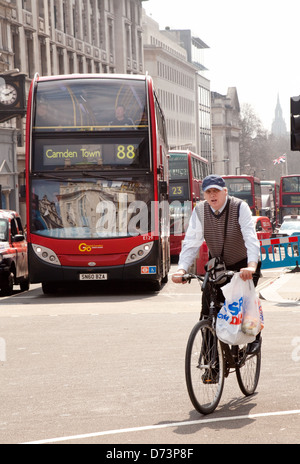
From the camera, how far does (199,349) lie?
276 inches

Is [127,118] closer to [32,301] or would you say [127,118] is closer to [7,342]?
[32,301]

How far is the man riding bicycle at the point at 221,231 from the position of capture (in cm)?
730

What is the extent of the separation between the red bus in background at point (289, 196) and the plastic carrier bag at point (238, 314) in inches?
2312

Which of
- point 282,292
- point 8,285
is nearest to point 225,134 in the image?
point 8,285

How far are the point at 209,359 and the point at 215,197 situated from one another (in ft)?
3.70

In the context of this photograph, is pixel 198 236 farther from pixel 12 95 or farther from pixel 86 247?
pixel 12 95

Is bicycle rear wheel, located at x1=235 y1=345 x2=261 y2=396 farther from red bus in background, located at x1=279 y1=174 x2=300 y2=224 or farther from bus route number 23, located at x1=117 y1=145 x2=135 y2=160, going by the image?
red bus in background, located at x1=279 y1=174 x2=300 y2=224

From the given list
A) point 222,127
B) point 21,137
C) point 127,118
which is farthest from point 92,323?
point 222,127

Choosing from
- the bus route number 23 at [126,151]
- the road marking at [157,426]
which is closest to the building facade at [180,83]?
the bus route number 23 at [126,151]

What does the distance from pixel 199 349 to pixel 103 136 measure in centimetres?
1271

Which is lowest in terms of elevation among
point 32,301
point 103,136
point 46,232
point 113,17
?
point 32,301

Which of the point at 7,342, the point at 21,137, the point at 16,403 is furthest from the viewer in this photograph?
→ the point at 21,137

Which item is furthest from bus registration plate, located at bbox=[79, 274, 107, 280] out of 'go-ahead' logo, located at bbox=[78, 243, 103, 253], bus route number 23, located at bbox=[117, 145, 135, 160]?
bus route number 23, located at bbox=[117, 145, 135, 160]

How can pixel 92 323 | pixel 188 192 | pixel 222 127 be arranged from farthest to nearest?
pixel 222 127, pixel 188 192, pixel 92 323
